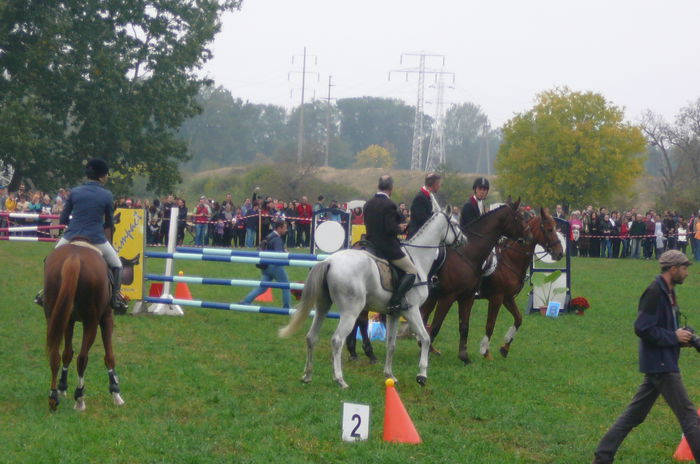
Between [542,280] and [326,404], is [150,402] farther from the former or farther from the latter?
[542,280]

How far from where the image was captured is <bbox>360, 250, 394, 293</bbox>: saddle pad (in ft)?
34.2

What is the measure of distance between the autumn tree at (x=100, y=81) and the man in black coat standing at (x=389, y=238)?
26.7m

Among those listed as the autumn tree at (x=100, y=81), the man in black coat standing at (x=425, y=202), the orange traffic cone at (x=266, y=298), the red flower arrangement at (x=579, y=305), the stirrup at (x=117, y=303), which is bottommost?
the orange traffic cone at (x=266, y=298)

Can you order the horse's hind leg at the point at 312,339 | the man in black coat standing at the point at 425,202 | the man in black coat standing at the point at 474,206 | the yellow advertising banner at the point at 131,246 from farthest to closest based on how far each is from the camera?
the yellow advertising banner at the point at 131,246 < the man in black coat standing at the point at 474,206 < the man in black coat standing at the point at 425,202 < the horse's hind leg at the point at 312,339

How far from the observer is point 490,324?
12.8 metres

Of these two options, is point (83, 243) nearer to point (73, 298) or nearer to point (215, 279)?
point (73, 298)

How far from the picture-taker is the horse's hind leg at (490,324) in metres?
12.7

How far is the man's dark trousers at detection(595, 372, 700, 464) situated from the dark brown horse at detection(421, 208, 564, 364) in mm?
5140

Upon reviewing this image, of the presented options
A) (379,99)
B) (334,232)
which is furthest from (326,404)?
(379,99)

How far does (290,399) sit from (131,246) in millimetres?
7715

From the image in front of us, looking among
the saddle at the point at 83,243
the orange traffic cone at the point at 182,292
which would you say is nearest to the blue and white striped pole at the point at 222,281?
the orange traffic cone at the point at 182,292

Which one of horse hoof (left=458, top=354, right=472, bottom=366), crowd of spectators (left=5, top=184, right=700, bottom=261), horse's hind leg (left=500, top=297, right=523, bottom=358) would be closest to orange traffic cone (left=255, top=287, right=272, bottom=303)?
horse's hind leg (left=500, top=297, right=523, bottom=358)

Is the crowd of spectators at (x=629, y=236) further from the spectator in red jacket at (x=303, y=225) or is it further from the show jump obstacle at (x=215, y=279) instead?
the show jump obstacle at (x=215, y=279)

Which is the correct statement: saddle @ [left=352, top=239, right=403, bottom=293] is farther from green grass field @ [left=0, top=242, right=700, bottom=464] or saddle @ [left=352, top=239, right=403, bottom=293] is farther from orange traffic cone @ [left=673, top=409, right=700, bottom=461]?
orange traffic cone @ [left=673, top=409, right=700, bottom=461]
